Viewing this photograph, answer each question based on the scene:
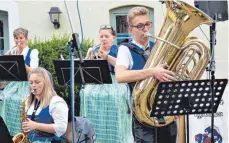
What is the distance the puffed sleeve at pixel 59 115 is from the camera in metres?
4.48

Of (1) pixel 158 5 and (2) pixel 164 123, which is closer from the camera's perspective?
(2) pixel 164 123

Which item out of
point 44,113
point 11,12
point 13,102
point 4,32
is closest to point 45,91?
point 44,113

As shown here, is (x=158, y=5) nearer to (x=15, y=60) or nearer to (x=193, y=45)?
(x=15, y=60)

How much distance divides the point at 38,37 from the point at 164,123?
5.10m

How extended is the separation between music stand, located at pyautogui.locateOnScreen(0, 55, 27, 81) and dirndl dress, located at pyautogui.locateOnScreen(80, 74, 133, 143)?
32.3 inches

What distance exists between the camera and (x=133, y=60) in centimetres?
442

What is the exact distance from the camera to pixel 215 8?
274 inches

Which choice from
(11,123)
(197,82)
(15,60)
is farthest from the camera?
(11,123)

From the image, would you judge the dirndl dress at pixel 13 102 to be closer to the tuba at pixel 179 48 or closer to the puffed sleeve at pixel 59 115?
the puffed sleeve at pixel 59 115

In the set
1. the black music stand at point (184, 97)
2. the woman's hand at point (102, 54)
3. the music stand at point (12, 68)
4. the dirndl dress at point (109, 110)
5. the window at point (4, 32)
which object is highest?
the window at point (4, 32)

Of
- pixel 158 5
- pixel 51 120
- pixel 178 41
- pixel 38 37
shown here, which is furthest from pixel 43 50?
→ pixel 178 41

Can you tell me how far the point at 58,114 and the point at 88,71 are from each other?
1.17m

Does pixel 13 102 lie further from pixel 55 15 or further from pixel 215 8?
pixel 215 8

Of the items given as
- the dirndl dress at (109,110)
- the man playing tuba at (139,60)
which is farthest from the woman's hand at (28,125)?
the dirndl dress at (109,110)
